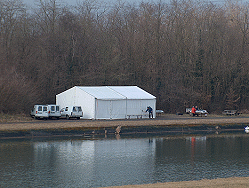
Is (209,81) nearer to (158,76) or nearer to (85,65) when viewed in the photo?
(158,76)

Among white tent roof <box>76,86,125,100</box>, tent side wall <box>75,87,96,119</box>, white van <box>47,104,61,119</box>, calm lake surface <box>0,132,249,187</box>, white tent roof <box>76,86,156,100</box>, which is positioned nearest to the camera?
calm lake surface <box>0,132,249,187</box>

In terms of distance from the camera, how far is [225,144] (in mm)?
29000

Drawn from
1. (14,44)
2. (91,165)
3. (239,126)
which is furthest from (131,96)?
(91,165)

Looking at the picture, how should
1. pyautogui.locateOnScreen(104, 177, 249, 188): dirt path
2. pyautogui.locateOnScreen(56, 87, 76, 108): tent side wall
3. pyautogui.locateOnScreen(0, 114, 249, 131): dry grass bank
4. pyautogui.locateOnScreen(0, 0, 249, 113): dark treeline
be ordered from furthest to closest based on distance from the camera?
pyautogui.locateOnScreen(0, 0, 249, 113): dark treeline → pyautogui.locateOnScreen(56, 87, 76, 108): tent side wall → pyautogui.locateOnScreen(0, 114, 249, 131): dry grass bank → pyautogui.locateOnScreen(104, 177, 249, 188): dirt path

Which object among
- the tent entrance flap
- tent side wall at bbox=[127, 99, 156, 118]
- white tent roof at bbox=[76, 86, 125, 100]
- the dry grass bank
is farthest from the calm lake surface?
tent side wall at bbox=[127, 99, 156, 118]

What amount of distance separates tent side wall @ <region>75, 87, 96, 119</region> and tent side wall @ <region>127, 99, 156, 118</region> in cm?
458

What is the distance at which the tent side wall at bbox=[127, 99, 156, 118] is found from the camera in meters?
45.9

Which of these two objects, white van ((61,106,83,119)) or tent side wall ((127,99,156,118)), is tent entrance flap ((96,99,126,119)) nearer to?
tent side wall ((127,99,156,118))

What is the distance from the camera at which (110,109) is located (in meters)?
44.6

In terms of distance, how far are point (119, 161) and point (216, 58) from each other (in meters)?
49.5

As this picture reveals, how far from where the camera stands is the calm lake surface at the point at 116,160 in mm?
16453

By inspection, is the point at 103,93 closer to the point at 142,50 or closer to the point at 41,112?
the point at 41,112

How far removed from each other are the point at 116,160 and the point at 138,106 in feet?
82.9

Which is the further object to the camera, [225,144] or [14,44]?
[14,44]
